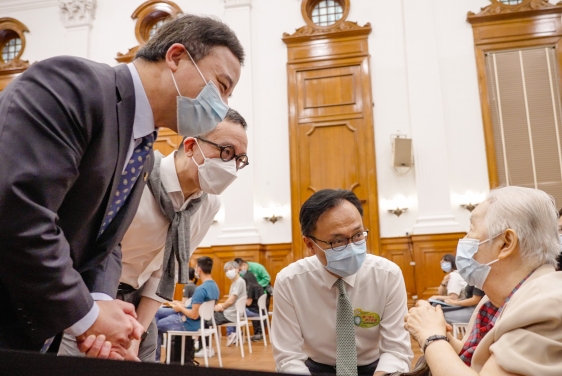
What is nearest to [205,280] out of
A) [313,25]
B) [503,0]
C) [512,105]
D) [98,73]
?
[98,73]

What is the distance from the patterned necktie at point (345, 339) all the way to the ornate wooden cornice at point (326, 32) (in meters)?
7.42

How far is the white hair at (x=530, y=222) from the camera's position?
1491 millimetres

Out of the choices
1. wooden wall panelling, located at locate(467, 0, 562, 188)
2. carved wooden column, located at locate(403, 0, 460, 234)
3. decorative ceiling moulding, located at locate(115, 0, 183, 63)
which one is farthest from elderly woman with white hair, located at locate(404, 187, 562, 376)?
decorative ceiling moulding, located at locate(115, 0, 183, 63)

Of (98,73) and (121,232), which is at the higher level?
(98,73)

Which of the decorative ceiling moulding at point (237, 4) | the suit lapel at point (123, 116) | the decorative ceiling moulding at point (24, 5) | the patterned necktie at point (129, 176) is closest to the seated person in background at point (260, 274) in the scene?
the decorative ceiling moulding at point (237, 4)

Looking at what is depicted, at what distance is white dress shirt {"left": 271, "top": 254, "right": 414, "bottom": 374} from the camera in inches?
84.1

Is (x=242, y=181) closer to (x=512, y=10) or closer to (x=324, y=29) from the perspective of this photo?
(x=324, y=29)

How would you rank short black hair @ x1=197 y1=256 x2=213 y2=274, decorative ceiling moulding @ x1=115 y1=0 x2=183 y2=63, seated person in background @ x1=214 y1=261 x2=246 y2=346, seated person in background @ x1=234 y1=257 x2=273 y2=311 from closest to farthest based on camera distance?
short black hair @ x1=197 y1=256 x2=213 y2=274 → seated person in background @ x1=214 y1=261 x2=246 y2=346 → seated person in background @ x1=234 y1=257 x2=273 y2=311 → decorative ceiling moulding @ x1=115 y1=0 x2=183 y2=63

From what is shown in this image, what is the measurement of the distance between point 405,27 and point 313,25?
66.1 inches

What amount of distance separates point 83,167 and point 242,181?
297 inches

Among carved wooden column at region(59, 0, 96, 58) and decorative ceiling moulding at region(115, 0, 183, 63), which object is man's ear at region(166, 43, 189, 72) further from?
carved wooden column at region(59, 0, 96, 58)

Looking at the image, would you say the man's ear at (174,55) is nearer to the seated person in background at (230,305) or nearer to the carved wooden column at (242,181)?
the seated person in background at (230,305)

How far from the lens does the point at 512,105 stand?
8156 mm

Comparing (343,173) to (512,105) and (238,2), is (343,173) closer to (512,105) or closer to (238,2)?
(512,105)
